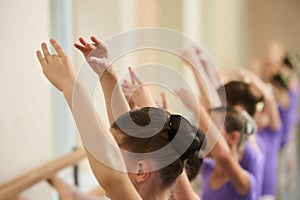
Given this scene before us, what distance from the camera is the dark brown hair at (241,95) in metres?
2.04

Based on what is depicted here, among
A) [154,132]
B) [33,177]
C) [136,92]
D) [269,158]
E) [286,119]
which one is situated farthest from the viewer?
[286,119]

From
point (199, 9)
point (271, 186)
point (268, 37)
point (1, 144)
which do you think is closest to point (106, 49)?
point (1, 144)

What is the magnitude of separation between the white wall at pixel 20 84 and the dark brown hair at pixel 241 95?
657 mm

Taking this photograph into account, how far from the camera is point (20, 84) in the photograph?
1.54 m

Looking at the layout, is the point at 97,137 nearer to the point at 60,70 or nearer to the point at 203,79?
the point at 60,70

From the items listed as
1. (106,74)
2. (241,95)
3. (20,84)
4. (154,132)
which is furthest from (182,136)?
(241,95)

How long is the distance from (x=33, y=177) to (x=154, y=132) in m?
0.46

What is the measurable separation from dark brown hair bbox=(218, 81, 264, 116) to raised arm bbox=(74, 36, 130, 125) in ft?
2.68

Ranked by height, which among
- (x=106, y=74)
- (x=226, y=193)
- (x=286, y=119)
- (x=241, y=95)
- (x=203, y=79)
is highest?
(x=106, y=74)

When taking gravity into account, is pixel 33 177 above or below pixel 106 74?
below

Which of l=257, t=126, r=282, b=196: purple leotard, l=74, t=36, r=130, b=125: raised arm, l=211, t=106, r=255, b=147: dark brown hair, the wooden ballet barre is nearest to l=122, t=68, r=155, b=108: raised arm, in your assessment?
l=74, t=36, r=130, b=125: raised arm

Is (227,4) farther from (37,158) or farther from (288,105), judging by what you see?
(37,158)

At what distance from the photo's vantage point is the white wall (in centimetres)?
143

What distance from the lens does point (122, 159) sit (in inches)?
40.2
